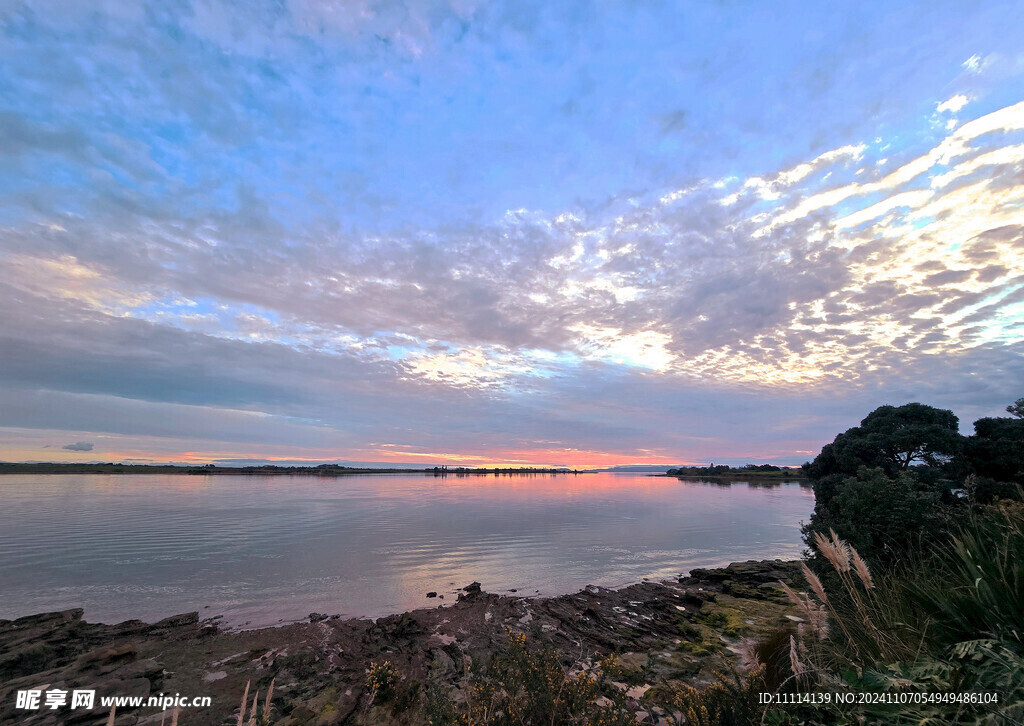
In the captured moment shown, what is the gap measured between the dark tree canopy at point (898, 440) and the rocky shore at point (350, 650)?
8.66 meters

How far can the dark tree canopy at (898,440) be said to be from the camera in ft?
59.4

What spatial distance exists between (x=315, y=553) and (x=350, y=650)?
1450cm

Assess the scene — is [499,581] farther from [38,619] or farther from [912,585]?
[912,585]

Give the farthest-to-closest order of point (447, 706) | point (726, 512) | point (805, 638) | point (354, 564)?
point (726, 512), point (354, 564), point (805, 638), point (447, 706)

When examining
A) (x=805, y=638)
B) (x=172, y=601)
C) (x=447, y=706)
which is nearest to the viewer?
(x=447, y=706)

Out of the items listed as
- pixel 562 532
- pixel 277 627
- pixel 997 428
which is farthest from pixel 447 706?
pixel 562 532

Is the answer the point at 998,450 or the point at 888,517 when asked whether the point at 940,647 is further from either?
the point at 998,450

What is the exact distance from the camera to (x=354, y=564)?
21.6m

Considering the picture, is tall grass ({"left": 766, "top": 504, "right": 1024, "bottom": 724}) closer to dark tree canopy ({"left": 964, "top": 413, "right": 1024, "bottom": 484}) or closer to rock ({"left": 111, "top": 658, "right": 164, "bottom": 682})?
rock ({"left": 111, "top": 658, "right": 164, "bottom": 682})

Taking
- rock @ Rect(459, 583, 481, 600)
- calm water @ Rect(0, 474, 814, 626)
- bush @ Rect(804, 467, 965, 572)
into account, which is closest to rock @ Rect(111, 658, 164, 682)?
calm water @ Rect(0, 474, 814, 626)

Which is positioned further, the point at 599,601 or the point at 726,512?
the point at 726,512

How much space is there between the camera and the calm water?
16000 mm

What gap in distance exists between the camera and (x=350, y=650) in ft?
37.2

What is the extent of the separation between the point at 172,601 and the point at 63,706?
8.19m
